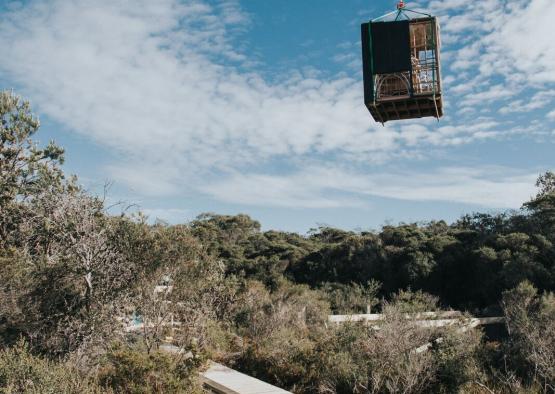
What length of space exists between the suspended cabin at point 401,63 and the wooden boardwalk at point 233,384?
6.23 m

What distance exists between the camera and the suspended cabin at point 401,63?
9672 mm

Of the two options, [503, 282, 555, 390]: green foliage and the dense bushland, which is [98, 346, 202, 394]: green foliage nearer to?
the dense bushland

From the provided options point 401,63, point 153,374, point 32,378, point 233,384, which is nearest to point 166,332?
point 233,384

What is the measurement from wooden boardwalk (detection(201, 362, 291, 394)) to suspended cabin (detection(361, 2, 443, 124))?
623 centimetres

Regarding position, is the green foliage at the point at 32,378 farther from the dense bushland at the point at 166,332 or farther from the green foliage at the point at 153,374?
Result: the green foliage at the point at 153,374

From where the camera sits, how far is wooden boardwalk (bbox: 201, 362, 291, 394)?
11.1 metres

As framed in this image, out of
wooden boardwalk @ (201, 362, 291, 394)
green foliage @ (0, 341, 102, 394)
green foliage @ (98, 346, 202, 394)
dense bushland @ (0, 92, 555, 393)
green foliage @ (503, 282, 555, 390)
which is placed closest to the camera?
green foliage @ (0, 341, 102, 394)

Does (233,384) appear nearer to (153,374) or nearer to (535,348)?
(153,374)

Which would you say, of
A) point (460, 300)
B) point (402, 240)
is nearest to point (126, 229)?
point (460, 300)

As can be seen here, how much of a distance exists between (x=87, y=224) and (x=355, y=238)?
97.3 ft

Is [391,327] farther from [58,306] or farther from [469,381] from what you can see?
[58,306]

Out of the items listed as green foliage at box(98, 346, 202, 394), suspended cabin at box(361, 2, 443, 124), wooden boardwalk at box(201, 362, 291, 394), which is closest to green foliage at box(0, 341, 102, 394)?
green foliage at box(98, 346, 202, 394)

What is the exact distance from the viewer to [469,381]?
12.7 metres

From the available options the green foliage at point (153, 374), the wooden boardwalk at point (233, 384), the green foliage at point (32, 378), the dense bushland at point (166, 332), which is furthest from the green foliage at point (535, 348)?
the green foliage at point (32, 378)
